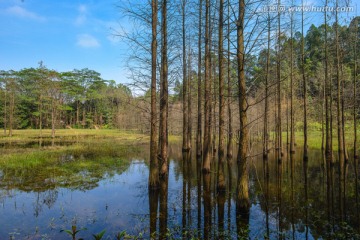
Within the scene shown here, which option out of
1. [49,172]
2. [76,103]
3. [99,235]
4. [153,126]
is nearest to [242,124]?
[153,126]

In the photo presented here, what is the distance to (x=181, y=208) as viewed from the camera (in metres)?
7.55

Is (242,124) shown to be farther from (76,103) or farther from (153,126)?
(76,103)

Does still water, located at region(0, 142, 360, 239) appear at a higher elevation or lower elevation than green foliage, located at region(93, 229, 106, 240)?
lower

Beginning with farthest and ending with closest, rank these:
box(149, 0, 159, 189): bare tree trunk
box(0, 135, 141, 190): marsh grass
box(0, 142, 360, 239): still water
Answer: box(0, 135, 141, 190): marsh grass, box(149, 0, 159, 189): bare tree trunk, box(0, 142, 360, 239): still water

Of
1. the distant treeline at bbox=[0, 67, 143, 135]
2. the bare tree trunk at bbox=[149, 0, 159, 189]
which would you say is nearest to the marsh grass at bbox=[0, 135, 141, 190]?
the bare tree trunk at bbox=[149, 0, 159, 189]

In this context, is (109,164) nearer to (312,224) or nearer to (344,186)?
(312,224)

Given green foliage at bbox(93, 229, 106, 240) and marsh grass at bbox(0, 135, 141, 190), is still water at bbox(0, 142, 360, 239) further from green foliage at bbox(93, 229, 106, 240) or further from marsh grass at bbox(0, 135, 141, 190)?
green foliage at bbox(93, 229, 106, 240)

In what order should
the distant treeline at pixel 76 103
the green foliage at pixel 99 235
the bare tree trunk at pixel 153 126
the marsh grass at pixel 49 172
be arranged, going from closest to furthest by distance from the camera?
the green foliage at pixel 99 235 < the bare tree trunk at pixel 153 126 < the marsh grass at pixel 49 172 < the distant treeline at pixel 76 103

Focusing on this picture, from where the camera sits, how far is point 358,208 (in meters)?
7.36

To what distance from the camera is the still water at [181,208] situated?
18.8 ft

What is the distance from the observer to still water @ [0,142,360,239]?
18.8 ft

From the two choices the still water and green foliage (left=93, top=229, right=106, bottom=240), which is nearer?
green foliage (left=93, top=229, right=106, bottom=240)

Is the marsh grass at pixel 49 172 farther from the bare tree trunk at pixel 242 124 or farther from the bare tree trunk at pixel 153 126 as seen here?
the bare tree trunk at pixel 242 124

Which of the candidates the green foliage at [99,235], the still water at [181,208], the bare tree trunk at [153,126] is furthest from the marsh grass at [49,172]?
the green foliage at [99,235]
